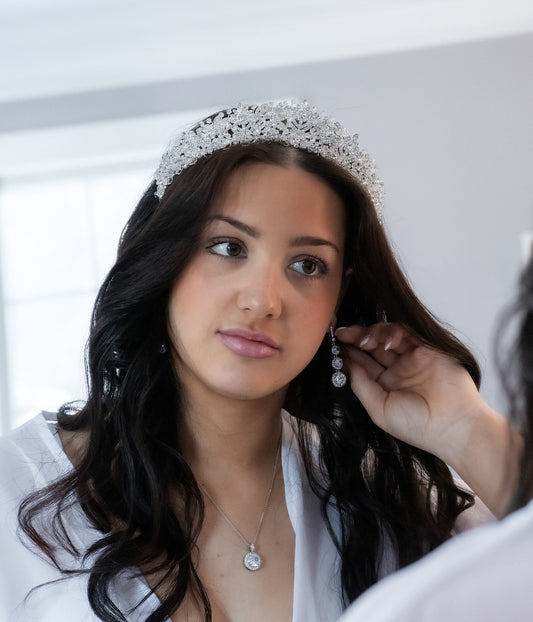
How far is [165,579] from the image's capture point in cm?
168

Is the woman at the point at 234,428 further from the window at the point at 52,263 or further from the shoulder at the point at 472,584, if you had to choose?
the window at the point at 52,263

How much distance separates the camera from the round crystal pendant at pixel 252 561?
5.90 ft

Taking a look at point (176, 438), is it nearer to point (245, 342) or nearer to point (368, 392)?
point (245, 342)

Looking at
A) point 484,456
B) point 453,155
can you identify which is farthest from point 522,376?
point 453,155

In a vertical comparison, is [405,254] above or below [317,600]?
above

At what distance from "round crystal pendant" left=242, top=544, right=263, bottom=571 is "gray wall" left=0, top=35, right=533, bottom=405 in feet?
8.78

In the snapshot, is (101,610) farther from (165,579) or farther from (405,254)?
(405,254)

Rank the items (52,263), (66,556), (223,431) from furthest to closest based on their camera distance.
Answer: (52,263), (223,431), (66,556)

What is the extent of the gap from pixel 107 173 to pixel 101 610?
3.59 m

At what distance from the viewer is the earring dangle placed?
2047 mm

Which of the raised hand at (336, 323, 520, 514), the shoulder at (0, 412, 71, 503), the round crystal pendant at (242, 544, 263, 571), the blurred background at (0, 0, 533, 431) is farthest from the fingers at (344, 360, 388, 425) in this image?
the blurred background at (0, 0, 533, 431)

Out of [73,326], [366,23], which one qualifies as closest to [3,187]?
[73,326]

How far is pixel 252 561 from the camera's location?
1.80 meters

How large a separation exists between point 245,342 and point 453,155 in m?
2.95
